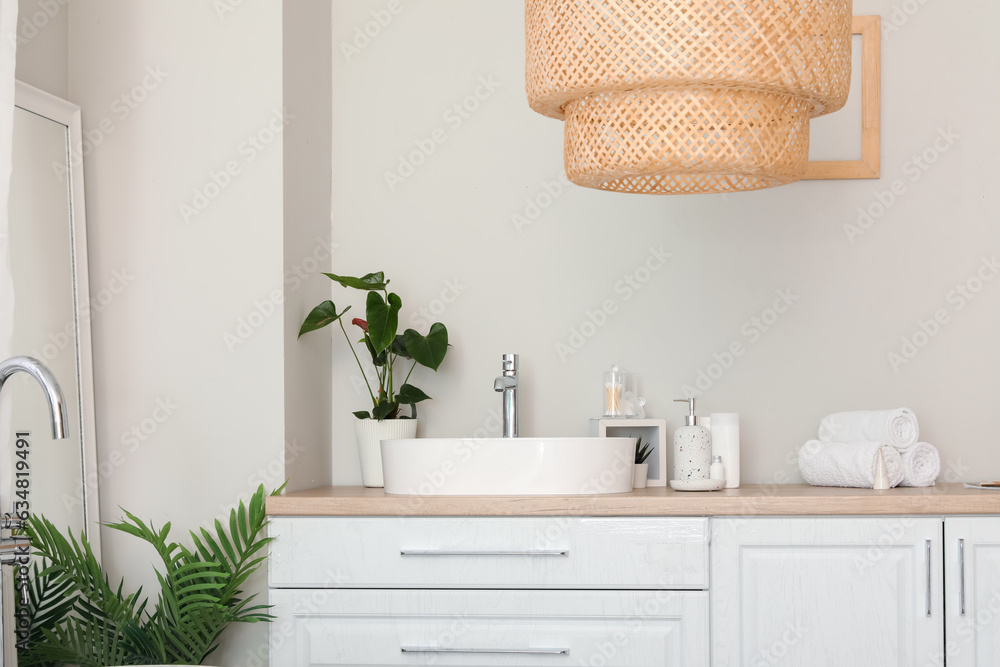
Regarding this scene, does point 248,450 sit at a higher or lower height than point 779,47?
lower

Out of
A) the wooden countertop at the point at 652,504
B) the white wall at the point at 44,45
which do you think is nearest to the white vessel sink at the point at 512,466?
the wooden countertop at the point at 652,504

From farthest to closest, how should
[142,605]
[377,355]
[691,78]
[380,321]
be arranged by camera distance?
1. [377,355]
2. [380,321]
3. [142,605]
4. [691,78]

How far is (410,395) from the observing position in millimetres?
2242

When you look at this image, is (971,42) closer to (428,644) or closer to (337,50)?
(337,50)

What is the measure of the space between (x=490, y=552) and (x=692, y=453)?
53 centimetres

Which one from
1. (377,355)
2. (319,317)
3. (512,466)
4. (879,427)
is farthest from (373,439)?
(879,427)

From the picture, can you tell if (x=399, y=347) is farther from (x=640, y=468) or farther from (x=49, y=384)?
(x=49, y=384)

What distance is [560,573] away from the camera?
1841 millimetres

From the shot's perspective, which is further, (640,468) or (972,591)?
(640,468)

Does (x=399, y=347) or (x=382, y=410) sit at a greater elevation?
(x=399, y=347)

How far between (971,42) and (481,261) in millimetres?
1368

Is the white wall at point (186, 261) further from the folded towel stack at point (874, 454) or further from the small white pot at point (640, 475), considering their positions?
the folded towel stack at point (874, 454)

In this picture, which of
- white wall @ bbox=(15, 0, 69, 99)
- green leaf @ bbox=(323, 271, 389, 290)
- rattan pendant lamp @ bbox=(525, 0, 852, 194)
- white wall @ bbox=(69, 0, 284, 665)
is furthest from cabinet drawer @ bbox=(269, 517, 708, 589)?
white wall @ bbox=(15, 0, 69, 99)

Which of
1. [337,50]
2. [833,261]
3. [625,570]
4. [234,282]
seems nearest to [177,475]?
[234,282]
